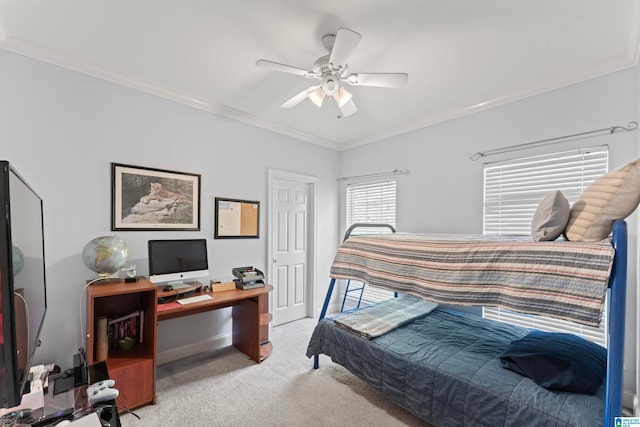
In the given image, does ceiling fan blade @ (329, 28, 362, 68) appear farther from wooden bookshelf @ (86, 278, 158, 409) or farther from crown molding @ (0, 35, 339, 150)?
wooden bookshelf @ (86, 278, 158, 409)

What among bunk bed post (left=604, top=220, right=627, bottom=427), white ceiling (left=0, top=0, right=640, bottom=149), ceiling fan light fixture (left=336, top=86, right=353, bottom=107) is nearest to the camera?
bunk bed post (left=604, top=220, right=627, bottom=427)

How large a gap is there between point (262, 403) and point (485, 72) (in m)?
3.28

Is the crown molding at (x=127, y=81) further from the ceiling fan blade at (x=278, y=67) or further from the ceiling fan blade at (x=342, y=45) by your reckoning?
the ceiling fan blade at (x=342, y=45)

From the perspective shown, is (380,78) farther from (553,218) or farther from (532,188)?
(532,188)

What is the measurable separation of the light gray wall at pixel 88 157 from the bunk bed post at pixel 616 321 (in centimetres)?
307

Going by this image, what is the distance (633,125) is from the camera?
215cm

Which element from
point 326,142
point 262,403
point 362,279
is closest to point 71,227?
point 262,403

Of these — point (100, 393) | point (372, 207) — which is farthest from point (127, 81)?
point (372, 207)

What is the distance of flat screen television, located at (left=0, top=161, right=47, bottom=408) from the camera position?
702 millimetres

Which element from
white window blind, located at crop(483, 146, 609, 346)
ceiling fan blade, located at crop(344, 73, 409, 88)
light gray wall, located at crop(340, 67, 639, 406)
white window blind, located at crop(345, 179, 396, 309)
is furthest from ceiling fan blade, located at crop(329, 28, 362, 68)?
white window blind, located at crop(345, 179, 396, 309)

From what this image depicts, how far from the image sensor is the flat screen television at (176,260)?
8.08 feet

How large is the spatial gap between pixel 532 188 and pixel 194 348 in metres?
3.74

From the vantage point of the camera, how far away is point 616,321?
122cm

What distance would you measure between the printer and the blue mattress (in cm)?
80
